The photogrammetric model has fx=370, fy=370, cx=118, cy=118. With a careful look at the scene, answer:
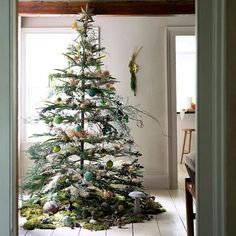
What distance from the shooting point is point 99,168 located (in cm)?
391

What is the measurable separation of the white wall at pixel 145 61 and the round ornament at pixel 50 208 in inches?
64.1

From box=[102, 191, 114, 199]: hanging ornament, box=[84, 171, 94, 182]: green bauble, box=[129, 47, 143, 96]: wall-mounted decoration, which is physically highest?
box=[129, 47, 143, 96]: wall-mounted decoration

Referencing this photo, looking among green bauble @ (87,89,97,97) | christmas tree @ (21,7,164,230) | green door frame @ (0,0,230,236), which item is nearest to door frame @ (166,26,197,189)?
christmas tree @ (21,7,164,230)

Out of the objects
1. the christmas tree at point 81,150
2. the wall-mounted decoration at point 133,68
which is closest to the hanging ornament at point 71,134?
the christmas tree at point 81,150

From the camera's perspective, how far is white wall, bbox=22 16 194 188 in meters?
5.08

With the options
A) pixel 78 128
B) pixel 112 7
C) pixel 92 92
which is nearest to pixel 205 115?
pixel 92 92

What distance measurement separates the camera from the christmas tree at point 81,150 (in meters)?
3.82

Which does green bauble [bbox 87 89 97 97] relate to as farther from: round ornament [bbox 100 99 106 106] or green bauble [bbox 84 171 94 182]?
green bauble [bbox 84 171 94 182]

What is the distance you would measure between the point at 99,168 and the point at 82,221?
565 mm

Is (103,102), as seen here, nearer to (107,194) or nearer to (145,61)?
(107,194)

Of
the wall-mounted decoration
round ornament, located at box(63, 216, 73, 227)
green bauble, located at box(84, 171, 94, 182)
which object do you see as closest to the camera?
round ornament, located at box(63, 216, 73, 227)

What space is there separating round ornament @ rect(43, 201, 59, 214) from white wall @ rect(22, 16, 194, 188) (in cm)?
163

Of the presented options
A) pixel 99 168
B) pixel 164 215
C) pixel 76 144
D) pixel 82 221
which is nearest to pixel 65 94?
pixel 76 144

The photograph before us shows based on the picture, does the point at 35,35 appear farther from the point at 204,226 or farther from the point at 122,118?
the point at 204,226
